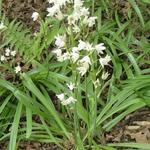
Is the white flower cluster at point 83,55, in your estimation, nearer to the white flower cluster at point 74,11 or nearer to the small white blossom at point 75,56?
the small white blossom at point 75,56

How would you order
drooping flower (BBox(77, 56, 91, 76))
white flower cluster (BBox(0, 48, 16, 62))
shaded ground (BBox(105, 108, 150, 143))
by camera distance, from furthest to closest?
white flower cluster (BBox(0, 48, 16, 62)), shaded ground (BBox(105, 108, 150, 143)), drooping flower (BBox(77, 56, 91, 76))

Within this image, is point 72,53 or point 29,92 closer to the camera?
point 72,53

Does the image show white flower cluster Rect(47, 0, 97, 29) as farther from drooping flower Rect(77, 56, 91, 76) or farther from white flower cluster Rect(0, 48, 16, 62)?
white flower cluster Rect(0, 48, 16, 62)

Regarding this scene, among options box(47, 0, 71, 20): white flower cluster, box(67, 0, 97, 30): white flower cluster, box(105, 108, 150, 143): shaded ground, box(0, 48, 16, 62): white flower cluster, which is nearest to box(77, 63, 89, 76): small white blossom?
box(67, 0, 97, 30): white flower cluster

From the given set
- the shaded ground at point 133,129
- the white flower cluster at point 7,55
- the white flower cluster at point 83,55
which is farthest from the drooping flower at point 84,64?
the white flower cluster at point 7,55

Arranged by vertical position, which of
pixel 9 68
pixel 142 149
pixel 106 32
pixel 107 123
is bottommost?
pixel 142 149

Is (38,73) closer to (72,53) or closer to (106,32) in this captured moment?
(106,32)

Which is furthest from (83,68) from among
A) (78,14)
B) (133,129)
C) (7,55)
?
(7,55)

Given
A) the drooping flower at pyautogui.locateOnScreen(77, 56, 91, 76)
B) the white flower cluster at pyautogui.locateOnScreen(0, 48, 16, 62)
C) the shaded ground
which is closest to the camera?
the drooping flower at pyautogui.locateOnScreen(77, 56, 91, 76)

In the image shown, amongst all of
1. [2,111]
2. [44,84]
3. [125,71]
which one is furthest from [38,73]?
[125,71]

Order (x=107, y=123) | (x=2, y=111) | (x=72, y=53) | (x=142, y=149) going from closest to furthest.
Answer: (x=72, y=53) → (x=142, y=149) → (x=107, y=123) → (x=2, y=111)

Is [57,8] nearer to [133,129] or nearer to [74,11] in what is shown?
[74,11]
